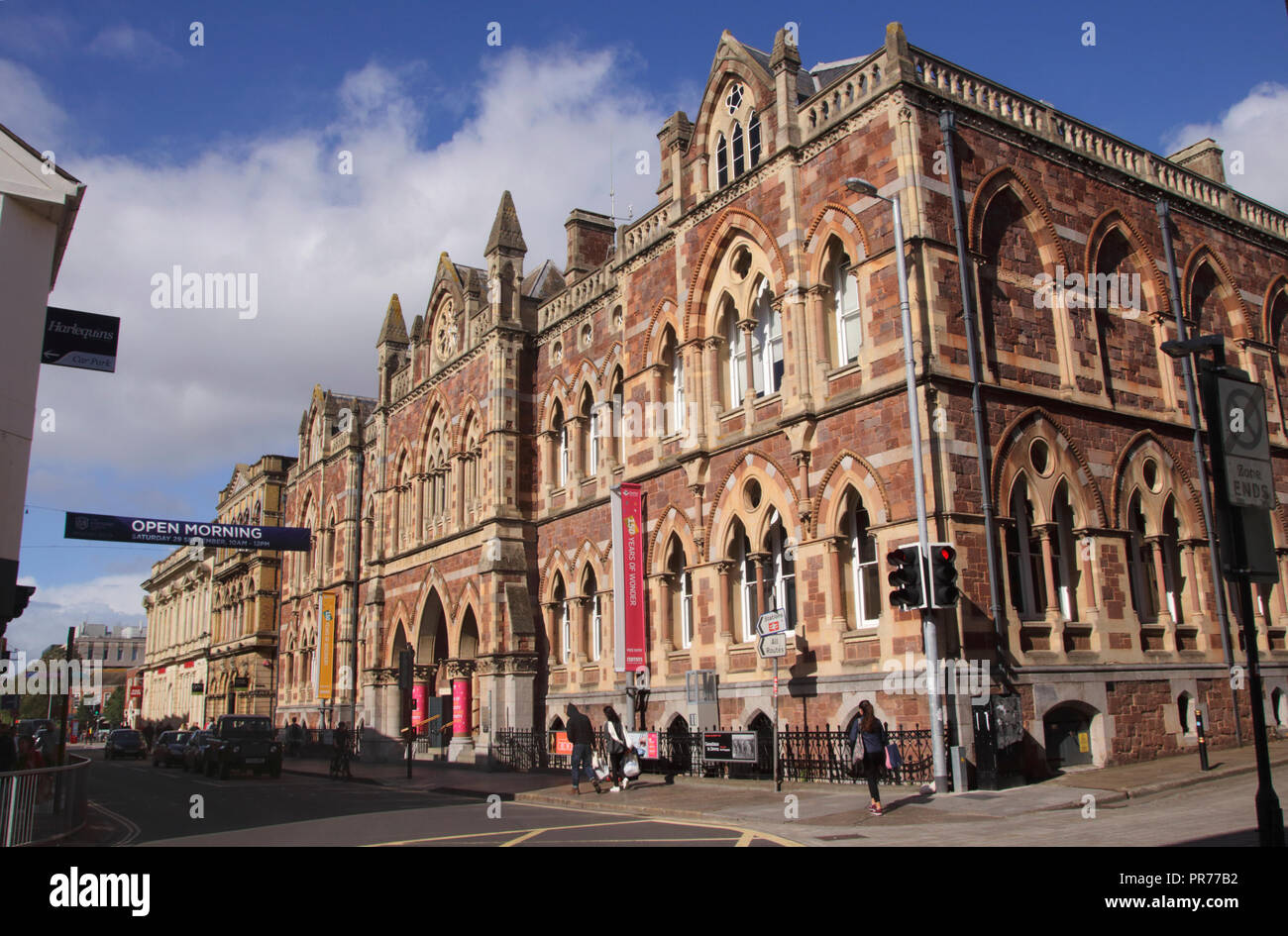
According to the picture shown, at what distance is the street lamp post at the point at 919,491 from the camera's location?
1625 centimetres

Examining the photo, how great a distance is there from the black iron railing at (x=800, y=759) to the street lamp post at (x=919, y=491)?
0.56m

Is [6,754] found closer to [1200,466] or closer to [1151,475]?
[1151,475]

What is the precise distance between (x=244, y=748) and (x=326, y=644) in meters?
14.8

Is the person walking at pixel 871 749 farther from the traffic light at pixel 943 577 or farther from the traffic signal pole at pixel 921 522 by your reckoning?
the traffic light at pixel 943 577

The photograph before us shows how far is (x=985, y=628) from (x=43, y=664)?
12538 cm

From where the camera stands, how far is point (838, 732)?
1830 cm

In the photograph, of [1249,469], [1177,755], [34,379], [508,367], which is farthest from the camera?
[508,367]

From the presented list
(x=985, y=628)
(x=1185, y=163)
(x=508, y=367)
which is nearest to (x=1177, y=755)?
(x=985, y=628)

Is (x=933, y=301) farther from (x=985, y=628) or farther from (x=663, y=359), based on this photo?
(x=663, y=359)

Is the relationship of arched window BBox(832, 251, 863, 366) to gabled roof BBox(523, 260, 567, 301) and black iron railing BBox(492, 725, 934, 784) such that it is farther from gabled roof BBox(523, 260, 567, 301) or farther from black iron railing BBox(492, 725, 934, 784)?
gabled roof BBox(523, 260, 567, 301)

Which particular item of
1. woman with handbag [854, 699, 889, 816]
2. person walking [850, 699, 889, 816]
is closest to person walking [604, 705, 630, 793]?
person walking [850, 699, 889, 816]

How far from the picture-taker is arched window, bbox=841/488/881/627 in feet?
63.4

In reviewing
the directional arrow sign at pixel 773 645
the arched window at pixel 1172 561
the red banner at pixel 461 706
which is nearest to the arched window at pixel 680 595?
the directional arrow sign at pixel 773 645

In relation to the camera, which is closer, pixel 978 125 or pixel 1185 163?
pixel 978 125
